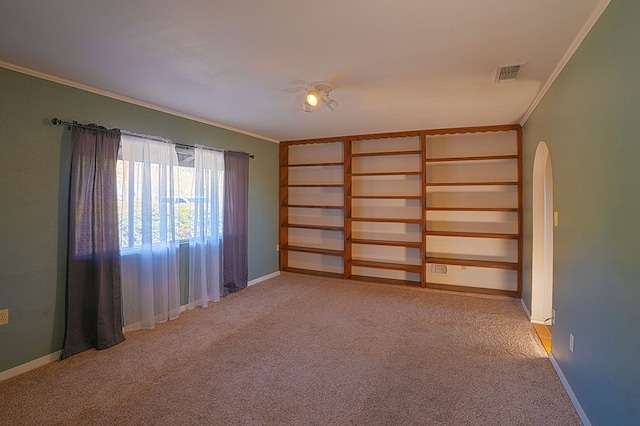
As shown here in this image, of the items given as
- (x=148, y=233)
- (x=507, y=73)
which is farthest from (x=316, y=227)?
(x=507, y=73)

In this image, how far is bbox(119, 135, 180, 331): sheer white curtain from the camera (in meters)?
3.06

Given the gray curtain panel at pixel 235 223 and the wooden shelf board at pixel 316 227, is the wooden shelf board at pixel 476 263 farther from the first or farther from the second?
the gray curtain panel at pixel 235 223

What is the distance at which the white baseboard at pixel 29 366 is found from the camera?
2.32 m

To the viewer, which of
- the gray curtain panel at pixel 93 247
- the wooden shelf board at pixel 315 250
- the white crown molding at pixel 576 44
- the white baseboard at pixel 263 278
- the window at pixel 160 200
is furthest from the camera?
the wooden shelf board at pixel 315 250

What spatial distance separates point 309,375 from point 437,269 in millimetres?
3009

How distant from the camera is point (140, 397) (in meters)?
2.08

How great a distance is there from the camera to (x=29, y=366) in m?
2.44

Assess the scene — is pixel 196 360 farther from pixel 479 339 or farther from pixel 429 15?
pixel 429 15

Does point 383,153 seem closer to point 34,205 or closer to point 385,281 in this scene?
point 385,281

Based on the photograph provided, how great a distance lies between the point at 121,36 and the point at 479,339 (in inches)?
147

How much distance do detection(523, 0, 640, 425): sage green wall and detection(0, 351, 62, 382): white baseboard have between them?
3.82 meters

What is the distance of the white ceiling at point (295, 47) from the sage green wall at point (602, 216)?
0.98 feet

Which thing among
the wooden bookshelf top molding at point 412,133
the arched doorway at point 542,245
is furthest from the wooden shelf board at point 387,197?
the arched doorway at point 542,245

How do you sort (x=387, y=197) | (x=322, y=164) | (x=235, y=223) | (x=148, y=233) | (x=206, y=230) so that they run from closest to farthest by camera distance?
(x=148, y=233)
(x=206, y=230)
(x=235, y=223)
(x=387, y=197)
(x=322, y=164)
